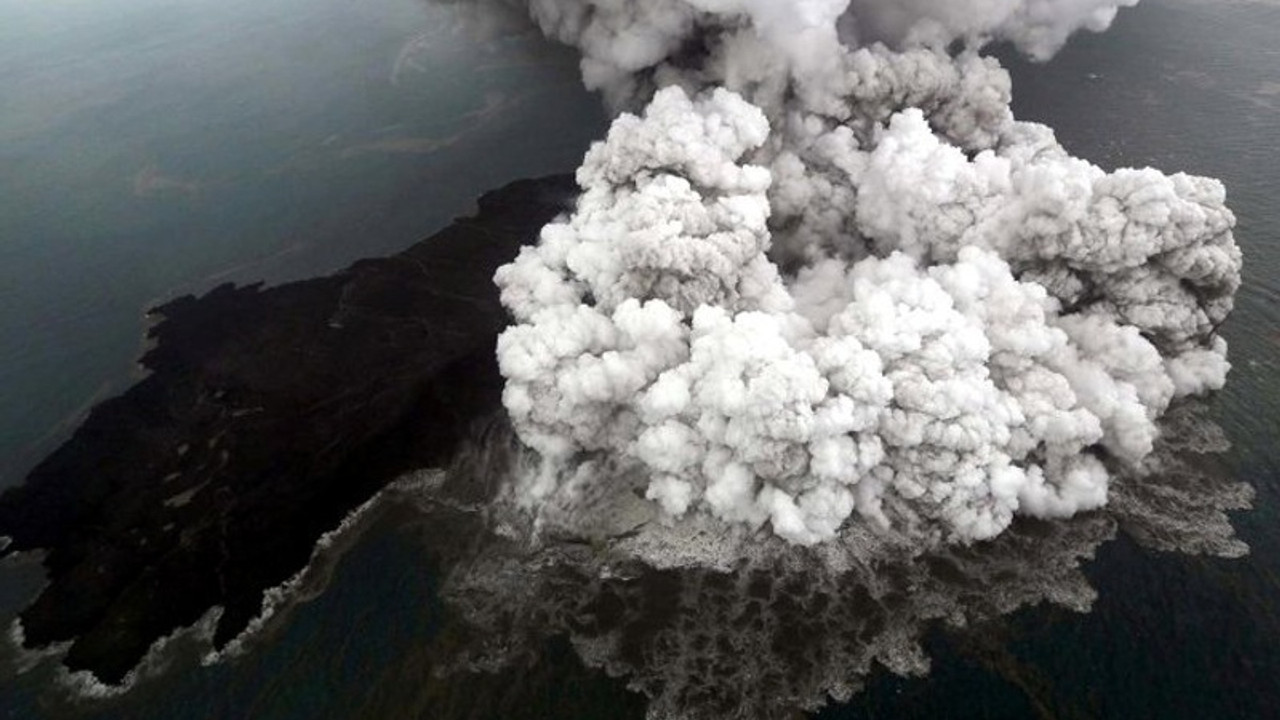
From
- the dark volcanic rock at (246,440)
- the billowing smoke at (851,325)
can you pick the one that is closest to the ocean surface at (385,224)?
the dark volcanic rock at (246,440)

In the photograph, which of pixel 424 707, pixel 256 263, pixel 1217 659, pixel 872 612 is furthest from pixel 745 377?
pixel 256 263

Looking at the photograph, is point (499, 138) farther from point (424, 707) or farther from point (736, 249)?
point (424, 707)

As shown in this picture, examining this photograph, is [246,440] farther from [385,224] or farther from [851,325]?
[851,325]

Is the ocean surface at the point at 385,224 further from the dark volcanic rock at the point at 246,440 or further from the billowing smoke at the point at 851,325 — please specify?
the billowing smoke at the point at 851,325

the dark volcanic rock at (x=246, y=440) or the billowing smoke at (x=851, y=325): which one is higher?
the billowing smoke at (x=851, y=325)

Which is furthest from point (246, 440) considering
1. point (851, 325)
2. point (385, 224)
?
point (851, 325)

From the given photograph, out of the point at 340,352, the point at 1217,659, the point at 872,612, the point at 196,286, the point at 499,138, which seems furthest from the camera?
the point at 499,138
